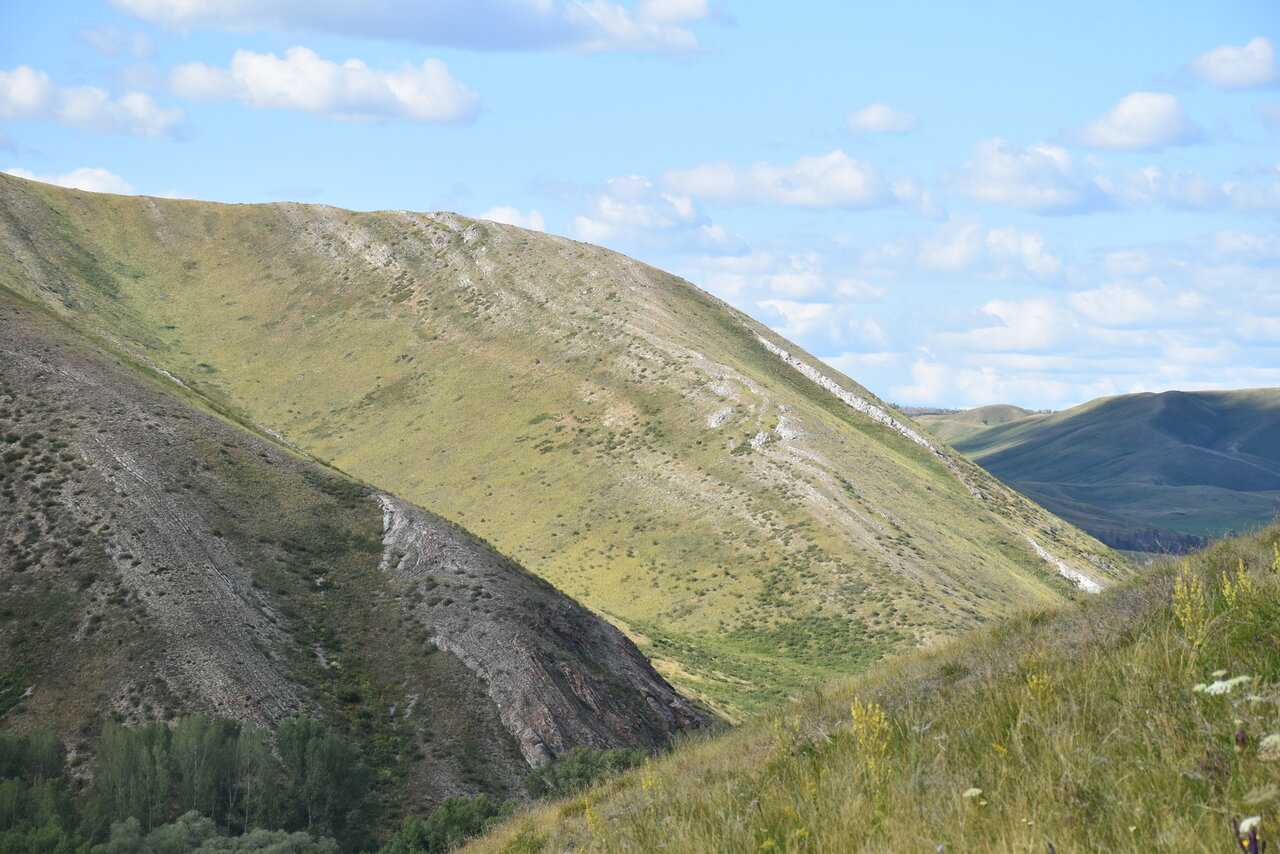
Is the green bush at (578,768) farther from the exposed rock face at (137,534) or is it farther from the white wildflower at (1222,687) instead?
the white wildflower at (1222,687)

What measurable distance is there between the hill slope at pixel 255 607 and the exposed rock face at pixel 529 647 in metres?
0.10

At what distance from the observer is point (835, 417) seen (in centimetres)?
12850

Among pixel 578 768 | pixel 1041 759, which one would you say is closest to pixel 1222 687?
pixel 1041 759

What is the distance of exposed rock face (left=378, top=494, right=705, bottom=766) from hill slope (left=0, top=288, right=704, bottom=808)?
0.10 metres

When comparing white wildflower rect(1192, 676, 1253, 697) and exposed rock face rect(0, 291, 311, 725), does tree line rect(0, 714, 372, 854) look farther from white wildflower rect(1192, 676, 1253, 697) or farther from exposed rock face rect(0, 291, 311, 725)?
white wildflower rect(1192, 676, 1253, 697)

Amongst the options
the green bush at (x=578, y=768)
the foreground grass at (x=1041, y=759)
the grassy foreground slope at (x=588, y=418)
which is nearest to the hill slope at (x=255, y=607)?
the green bush at (x=578, y=768)

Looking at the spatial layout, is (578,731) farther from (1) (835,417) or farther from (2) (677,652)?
(1) (835,417)

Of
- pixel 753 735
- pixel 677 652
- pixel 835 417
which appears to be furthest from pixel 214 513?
pixel 835 417

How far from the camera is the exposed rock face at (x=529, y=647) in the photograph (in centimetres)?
4222

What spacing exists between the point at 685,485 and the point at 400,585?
2199 inches

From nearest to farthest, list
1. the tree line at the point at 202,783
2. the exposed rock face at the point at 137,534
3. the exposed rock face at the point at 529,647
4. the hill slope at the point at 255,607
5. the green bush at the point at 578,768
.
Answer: the green bush at the point at 578,768 < the tree line at the point at 202,783 < the hill slope at the point at 255,607 < the exposed rock face at the point at 137,534 < the exposed rock face at the point at 529,647

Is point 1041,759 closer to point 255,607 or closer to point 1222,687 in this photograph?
point 1222,687

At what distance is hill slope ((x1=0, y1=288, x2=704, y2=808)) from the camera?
36812 mm

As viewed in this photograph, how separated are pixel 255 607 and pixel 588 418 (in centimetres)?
7057
